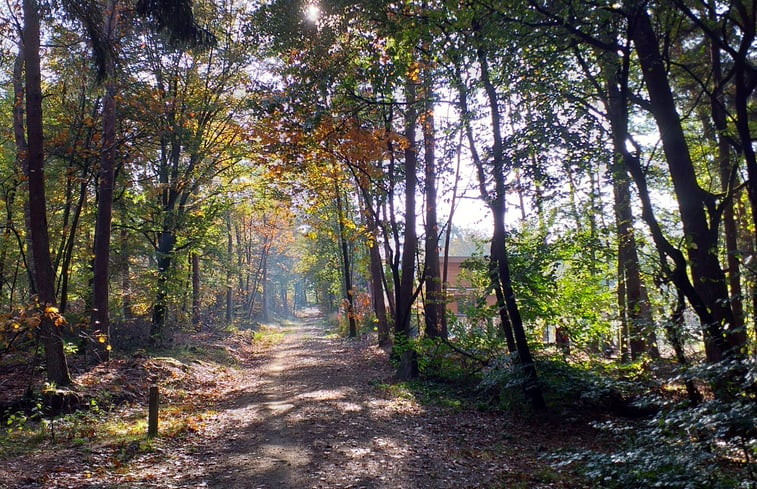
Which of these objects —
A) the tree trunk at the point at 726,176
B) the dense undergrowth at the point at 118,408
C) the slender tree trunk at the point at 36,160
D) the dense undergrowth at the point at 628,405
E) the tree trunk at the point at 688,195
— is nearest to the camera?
the dense undergrowth at the point at 628,405

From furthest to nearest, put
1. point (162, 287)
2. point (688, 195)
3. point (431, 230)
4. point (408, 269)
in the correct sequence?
point (162, 287) → point (431, 230) → point (408, 269) → point (688, 195)

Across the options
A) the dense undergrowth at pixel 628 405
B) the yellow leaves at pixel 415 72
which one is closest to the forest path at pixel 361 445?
A: the dense undergrowth at pixel 628 405

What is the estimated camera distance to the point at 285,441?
27.2 ft

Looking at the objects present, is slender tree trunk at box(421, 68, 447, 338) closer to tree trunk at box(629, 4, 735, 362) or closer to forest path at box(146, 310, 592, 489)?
forest path at box(146, 310, 592, 489)

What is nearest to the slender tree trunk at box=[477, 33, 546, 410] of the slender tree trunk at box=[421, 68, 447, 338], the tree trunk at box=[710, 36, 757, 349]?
the tree trunk at box=[710, 36, 757, 349]

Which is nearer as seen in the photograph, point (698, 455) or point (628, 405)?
point (698, 455)

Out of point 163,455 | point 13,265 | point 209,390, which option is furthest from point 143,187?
Result: point 163,455

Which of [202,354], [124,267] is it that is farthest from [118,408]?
[124,267]

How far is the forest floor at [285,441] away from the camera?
6570 mm

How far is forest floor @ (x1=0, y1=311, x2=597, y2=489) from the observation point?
6570mm

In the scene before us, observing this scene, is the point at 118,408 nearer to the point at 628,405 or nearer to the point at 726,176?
the point at 628,405

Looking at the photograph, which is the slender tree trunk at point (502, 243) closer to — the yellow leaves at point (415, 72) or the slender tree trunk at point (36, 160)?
the yellow leaves at point (415, 72)

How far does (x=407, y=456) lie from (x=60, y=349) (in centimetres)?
794

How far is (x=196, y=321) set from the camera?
27641mm
